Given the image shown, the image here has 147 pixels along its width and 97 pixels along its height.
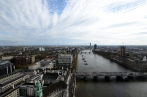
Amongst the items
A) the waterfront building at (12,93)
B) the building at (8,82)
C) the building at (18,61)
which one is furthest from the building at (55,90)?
the building at (18,61)

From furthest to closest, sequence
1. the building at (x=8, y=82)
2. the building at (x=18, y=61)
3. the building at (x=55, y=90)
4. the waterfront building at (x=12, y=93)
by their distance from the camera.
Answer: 1. the building at (x=18, y=61)
2. the building at (x=8, y=82)
3. the waterfront building at (x=12, y=93)
4. the building at (x=55, y=90)

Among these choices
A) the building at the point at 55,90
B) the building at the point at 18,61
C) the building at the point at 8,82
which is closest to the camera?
the building at the point at 55,90

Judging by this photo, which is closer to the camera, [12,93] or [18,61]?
[12,93]

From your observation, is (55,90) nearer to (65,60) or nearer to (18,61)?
(65,60)

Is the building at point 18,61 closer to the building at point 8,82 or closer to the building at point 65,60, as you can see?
the building at point 65,60

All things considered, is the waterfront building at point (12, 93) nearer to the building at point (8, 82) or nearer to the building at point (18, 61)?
the building at point (8, 82)

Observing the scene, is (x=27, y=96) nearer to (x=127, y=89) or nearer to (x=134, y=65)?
(x=127, y=89)

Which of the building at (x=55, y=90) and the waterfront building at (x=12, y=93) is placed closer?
the building at (x=55, y=90)

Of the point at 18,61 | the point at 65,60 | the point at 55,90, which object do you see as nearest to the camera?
the point at 55,90

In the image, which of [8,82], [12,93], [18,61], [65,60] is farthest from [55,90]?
[18,61]

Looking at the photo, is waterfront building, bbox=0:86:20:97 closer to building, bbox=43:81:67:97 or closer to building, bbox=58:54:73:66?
building, bbox=43:81:67:97

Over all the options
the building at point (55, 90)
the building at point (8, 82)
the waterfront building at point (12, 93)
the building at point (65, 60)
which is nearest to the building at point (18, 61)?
the building at point (65, 60)
